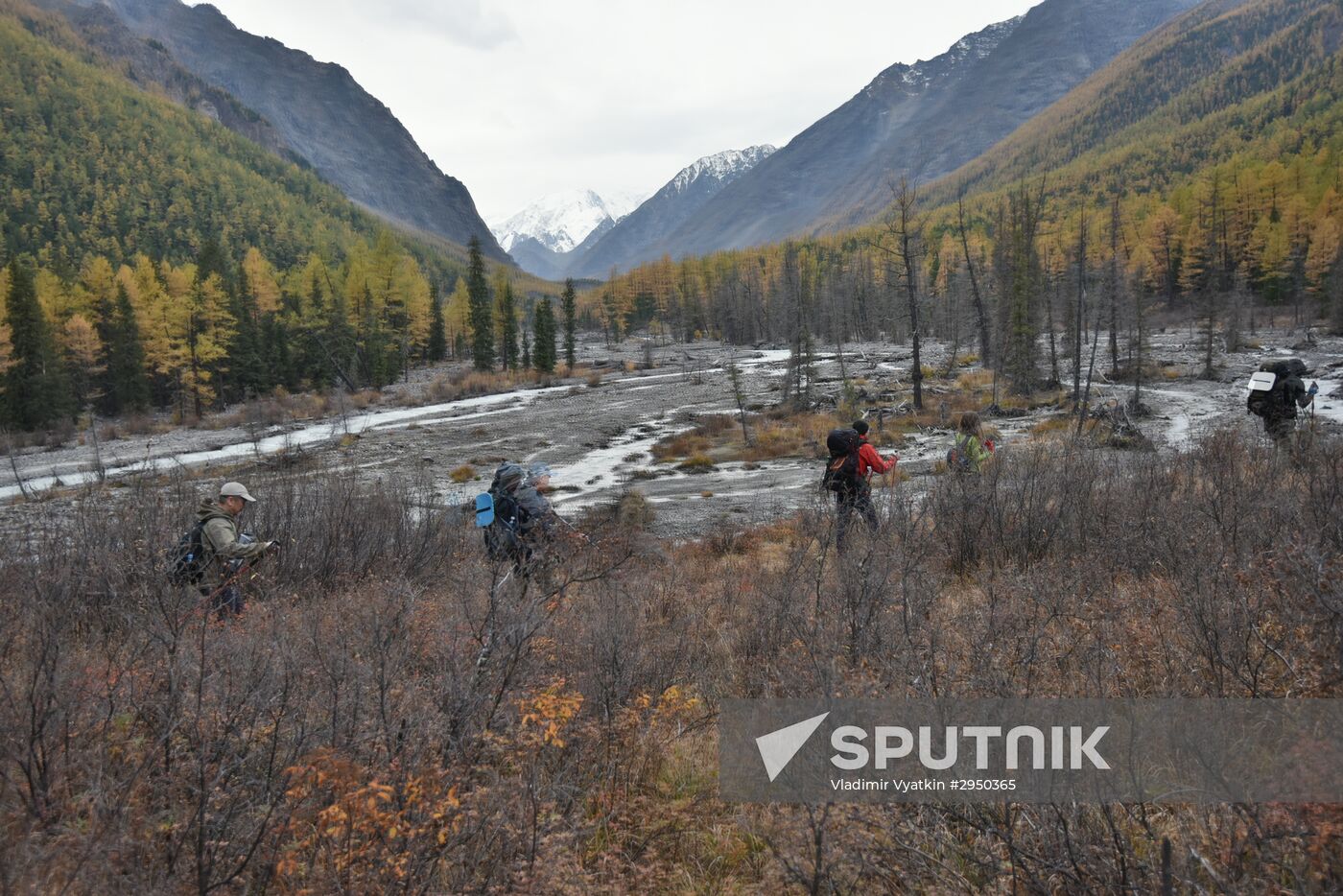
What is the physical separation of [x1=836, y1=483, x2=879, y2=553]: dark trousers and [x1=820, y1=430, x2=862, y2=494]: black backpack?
0.07 metres

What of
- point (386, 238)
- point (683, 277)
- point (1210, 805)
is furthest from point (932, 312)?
point (1210, 805)

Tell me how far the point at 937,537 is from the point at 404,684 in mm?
5749

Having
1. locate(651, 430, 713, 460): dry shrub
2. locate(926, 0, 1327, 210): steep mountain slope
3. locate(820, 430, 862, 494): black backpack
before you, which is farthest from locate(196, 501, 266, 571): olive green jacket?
locate(926, 0, 1327, 210): steep mountain slope

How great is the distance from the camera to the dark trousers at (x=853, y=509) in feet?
23.5

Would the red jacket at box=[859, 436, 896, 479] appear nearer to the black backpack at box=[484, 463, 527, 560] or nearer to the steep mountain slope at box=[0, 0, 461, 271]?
the black backpack at box=[484, 463, 527, 560]

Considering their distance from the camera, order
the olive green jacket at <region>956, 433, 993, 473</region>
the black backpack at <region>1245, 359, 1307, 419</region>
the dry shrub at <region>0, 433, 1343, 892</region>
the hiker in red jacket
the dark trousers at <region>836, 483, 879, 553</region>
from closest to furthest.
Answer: the dry shrub at <region>0, 433, 1343, 892</region>
the dark trousers at <region>836, 483, 879, 553</region>
the hiker in red jacket
the olive green jacket at <region>956, 433, 993, 473</region>
the black backpack at <region>1245, 359, 1307, 419</region>

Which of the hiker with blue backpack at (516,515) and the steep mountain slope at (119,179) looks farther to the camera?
the steep mountain slope at (119,179)

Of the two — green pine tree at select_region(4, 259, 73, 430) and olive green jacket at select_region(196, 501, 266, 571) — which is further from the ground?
green pine tree at select_region(4, 259, 73, 430)

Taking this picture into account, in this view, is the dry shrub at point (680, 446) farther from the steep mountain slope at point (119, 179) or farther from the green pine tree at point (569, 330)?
the steep mountain slope at point (119, 179)

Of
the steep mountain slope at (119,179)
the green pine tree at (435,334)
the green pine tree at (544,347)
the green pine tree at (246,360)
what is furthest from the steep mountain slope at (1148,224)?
the steep mountain slope at (119,179)

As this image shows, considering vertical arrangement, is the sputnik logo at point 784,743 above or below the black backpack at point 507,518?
below

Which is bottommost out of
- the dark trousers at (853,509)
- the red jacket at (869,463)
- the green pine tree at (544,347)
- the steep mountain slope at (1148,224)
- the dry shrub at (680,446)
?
the dry shrub at (680,446)

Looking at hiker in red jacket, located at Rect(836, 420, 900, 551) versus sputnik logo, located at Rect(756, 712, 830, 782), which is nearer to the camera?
sputnik logo, located at Rect(756, 712, 830, 782)

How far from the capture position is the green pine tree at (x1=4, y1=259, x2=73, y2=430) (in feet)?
119
